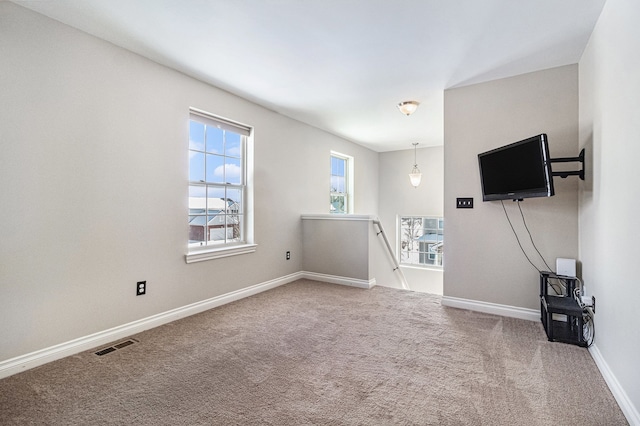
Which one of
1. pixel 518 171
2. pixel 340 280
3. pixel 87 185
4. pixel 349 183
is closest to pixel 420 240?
pixel 349 183

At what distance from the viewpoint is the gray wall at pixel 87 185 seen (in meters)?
1.98

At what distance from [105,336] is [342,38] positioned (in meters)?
2.96

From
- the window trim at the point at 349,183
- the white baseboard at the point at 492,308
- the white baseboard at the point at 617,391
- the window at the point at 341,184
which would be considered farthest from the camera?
the window trim at the point at 349,183

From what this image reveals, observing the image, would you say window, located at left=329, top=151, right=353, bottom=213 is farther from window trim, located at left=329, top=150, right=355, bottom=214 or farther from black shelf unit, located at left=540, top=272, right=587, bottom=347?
black shelf unit, located at left=540, top=272, right=587, bottom=347

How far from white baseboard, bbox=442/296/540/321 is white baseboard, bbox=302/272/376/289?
3.30 feet

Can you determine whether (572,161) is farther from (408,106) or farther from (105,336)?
(105,336)

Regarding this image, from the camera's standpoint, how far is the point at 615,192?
180cm

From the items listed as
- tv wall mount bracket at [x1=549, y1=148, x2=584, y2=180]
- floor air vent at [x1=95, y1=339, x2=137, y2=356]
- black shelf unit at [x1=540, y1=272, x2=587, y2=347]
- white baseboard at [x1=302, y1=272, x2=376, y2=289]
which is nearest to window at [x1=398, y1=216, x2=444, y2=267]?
white baseboard at [x1=302, y1=272, x2=376, y2=289]

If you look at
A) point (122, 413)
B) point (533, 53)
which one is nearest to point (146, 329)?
point (122, 413)

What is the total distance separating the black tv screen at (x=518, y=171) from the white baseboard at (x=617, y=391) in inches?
45.3

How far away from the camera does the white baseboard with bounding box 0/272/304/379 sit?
198cm

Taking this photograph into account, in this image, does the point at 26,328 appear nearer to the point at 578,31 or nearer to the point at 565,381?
the point at 565,381

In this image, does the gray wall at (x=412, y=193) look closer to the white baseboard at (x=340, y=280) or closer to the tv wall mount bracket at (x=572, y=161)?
the white baseboard at (x=340, y=280)

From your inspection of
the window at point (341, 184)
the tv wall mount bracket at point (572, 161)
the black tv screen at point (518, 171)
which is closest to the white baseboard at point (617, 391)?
the black tv screen at point (518, 171)
